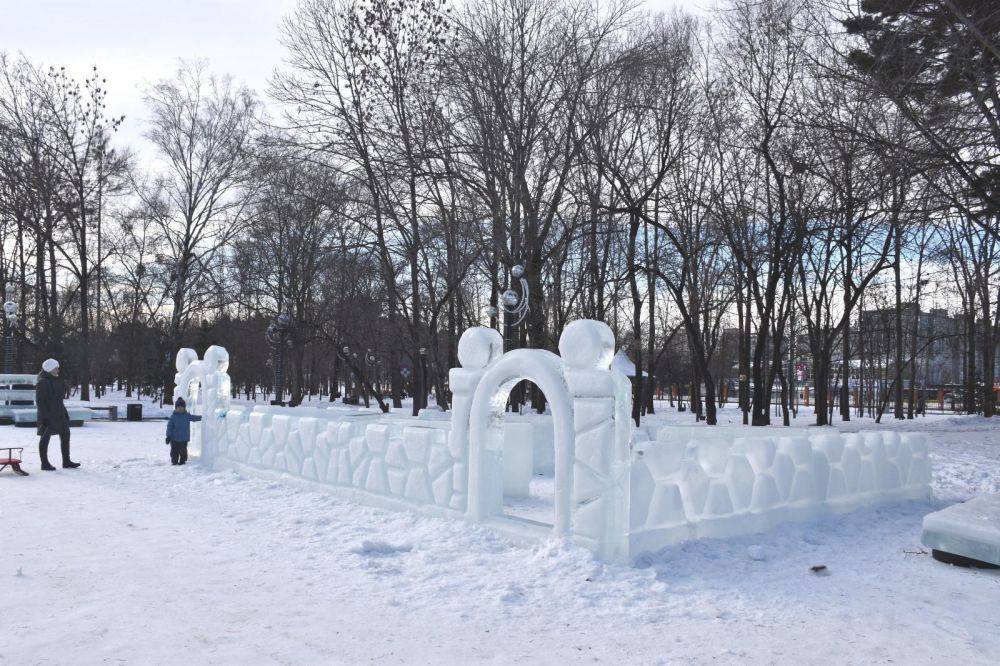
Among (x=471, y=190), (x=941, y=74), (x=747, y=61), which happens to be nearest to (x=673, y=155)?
(x=747, y=61)

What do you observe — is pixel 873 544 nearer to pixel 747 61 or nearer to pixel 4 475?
pixel 4 475

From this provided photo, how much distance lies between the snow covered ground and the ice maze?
0.27m

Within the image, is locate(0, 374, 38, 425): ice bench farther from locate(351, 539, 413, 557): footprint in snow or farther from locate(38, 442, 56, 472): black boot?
locate(351, 539, 413, 557): footprint in snow

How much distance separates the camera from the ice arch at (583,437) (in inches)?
237

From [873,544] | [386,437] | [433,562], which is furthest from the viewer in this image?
[386,437]

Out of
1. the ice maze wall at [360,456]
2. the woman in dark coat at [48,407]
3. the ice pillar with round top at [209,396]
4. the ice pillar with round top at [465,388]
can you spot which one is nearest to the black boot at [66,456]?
the woman in dark coat at [48,407]

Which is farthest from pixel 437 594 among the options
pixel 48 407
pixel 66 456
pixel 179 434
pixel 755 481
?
pixel 66 456

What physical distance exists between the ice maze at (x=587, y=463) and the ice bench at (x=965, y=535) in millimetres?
1428

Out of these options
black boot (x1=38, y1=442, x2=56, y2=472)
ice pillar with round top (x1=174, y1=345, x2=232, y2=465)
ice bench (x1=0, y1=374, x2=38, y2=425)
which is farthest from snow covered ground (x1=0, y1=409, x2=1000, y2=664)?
ice bench (x1=0, y1=374, x2=38, y2=425)

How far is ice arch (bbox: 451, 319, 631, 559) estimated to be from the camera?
6.02 meters

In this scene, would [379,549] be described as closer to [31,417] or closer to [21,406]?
[31,417]

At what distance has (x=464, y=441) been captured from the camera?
748cm

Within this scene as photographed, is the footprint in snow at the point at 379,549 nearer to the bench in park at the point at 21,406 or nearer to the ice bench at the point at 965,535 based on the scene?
the ice bench at the point at 965,535

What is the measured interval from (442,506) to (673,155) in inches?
631
